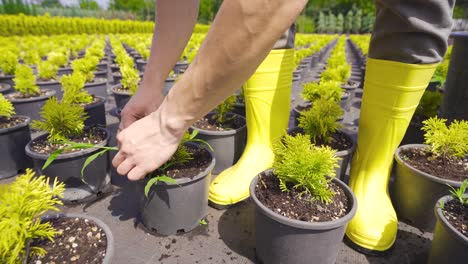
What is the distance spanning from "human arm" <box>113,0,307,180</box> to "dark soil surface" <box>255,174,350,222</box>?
59 centimetres

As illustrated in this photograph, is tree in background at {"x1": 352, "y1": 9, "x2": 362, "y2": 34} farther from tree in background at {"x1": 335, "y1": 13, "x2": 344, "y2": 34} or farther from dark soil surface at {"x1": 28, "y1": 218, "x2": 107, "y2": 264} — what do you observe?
dark soil surface at {"x1": 28, "y1": 218, "x2": 107, "y2": 264}

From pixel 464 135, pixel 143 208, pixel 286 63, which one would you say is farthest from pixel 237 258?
pixel 464 135

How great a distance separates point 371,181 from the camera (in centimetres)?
163

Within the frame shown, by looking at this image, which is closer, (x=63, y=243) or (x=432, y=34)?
(x=63, y=243)

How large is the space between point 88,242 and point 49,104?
47.4 inches

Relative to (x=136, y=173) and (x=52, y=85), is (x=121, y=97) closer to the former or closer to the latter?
(x=52, y=85)

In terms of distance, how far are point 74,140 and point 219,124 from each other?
1.06 m

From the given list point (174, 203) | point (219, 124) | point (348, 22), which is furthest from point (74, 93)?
point (348, 22)

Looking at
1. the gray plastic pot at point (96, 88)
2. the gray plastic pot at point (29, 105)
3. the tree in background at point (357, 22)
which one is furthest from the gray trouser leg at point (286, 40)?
the tree in background at point (357, 22)

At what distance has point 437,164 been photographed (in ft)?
5.28

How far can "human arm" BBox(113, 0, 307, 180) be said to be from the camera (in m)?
0.61

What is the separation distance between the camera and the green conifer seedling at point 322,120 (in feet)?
6.04

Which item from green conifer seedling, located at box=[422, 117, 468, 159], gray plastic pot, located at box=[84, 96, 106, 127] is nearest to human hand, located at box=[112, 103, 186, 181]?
green conifer seedling, located at box=[422, 117, 468, 159]

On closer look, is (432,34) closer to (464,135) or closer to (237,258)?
(464,135)
